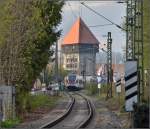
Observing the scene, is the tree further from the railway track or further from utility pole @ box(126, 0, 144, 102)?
utility pole @ box(126, 0, 144, 102)

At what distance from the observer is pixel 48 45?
39.7m

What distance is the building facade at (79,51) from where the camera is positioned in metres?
134

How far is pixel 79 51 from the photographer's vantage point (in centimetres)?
15875

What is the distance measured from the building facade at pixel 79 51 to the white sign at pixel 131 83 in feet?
347

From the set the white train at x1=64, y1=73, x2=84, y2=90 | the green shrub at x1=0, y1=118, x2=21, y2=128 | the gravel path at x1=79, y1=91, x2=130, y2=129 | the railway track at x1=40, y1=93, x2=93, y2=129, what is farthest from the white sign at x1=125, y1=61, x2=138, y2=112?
the white train at x1=64, y1=73, x2=84, y2=90

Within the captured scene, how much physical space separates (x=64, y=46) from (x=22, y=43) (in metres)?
126

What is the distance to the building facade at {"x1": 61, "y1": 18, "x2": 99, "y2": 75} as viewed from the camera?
13400 centimetres

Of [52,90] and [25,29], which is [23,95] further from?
[52,90]

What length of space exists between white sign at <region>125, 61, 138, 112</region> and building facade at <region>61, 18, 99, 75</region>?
106m

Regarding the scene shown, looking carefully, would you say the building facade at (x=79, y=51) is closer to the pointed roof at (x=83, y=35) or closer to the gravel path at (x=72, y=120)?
the pointed roof at (x=83, y=35)

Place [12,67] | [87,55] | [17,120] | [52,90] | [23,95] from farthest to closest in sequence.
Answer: [87,55], [52,90], [23,95], [12,67], [17,120]

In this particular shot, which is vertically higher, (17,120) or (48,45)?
(48,45)

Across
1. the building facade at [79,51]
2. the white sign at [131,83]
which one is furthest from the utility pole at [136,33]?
the building facade at [79,51]

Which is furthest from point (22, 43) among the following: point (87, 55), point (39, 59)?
point (87, 55)
